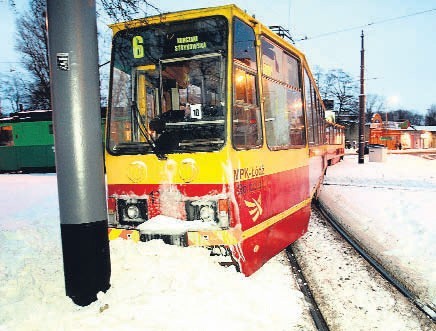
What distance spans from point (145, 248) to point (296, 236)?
285cm

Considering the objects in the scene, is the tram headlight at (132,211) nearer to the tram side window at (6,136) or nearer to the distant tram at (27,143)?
the distant tram at (27,143)

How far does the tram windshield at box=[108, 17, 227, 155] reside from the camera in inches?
165

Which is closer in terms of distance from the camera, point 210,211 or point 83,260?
point 83,260

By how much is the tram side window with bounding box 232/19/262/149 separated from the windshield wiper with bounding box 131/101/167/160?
0.85 m

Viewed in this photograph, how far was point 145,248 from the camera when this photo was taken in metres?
4.01

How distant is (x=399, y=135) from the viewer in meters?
57.7

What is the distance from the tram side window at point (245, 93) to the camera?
419 centimetres

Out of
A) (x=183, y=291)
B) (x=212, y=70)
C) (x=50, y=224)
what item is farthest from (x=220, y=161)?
(x=50, y=224)

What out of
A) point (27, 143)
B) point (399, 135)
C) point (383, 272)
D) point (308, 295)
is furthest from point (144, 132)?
point (399, 135)

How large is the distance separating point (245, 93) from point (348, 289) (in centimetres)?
261

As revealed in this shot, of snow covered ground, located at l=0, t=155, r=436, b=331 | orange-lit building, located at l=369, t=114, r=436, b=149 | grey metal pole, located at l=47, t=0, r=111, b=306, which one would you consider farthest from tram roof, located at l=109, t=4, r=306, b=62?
orange-lit building, located at l=369, t=114, r=436, b=149

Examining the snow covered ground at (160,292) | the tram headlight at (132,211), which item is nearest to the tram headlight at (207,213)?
the snow covered ground at (160,292)

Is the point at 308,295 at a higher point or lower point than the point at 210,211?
lower

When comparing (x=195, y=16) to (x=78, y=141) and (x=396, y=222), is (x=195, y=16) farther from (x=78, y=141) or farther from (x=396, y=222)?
(x=396, y=222)
